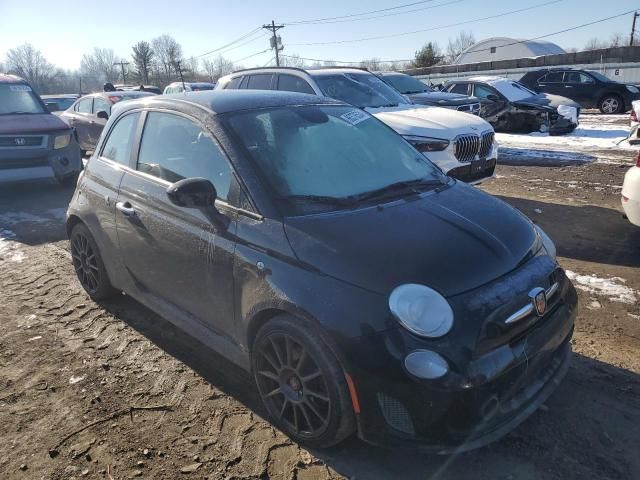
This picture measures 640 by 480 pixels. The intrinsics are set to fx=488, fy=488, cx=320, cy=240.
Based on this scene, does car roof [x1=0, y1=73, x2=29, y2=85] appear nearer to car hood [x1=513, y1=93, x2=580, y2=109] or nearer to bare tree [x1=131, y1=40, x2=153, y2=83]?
car hood [x1=513, y1=93, x2=580, y2=109]

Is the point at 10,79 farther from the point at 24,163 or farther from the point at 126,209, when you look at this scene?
the point at 126,209

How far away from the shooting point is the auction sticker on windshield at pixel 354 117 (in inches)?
143

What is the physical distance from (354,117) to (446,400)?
2.30m

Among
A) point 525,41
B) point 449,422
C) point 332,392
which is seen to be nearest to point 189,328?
point 332,392

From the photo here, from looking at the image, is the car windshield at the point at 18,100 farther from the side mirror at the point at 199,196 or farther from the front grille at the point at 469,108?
the front grille at the point at 469,108

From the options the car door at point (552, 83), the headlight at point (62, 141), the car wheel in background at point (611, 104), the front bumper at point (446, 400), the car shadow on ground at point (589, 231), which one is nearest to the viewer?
the front bumper at point (446, 400)

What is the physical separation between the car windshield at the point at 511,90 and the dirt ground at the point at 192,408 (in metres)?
10.5

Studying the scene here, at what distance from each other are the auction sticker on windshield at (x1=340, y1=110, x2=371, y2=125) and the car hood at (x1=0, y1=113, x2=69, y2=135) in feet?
23.0

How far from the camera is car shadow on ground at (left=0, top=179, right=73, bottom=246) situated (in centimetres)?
650

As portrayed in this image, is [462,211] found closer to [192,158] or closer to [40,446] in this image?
[192,158]

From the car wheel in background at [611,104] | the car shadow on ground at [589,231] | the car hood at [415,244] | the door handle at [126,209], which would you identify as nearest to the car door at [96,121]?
the door handle at [126,209]

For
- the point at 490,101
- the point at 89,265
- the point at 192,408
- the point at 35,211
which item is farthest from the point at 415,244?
the point at 490,101

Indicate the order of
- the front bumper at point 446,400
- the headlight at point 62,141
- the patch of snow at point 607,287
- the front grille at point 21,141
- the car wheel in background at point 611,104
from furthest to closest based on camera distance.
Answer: the car wheel in background at point 611,104 < the headlight at point 62,141 < the front grille at point 21,141 < the patch of snow at point 607,287 < the front bumper at point 446,400

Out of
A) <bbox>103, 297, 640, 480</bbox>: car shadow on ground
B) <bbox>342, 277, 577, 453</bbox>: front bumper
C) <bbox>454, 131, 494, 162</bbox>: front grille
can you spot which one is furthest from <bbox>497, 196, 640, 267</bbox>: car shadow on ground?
<bbox>342, 277, 577, 453</bbox>: front bumper
